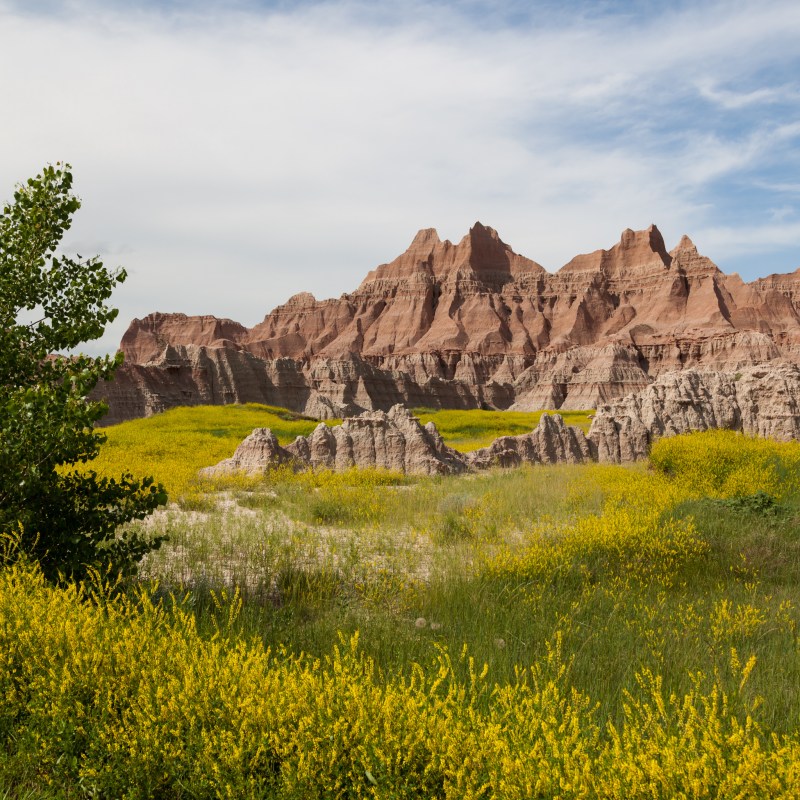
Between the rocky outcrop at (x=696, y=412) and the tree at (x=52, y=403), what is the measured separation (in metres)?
21.7

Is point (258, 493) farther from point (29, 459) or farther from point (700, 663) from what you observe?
point (700, 663)

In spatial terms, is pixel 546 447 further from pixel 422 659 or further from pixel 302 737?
pixel 302 737

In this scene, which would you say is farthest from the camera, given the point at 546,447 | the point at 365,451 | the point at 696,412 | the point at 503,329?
the point at 503,329

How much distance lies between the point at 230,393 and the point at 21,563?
7094 cm

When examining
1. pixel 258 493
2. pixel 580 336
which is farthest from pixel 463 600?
pixel 580 336

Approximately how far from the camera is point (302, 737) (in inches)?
126

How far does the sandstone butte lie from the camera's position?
102 metres

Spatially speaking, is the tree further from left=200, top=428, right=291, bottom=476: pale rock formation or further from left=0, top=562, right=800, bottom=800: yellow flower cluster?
left=200, top=428, right=291, bottom=476: pale rock formation

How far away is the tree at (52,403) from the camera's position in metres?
5.92

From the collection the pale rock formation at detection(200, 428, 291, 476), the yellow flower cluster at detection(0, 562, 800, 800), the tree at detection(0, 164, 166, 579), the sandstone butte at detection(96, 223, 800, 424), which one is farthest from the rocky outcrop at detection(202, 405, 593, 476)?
the sandstone butte at detection(96, 223, 800, 424)

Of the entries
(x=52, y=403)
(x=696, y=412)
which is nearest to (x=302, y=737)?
(x=52, y=403)

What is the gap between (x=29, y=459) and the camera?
595 centimetres

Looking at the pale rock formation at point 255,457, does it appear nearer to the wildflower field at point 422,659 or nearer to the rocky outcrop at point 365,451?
the rocky outcrop at point 365,451

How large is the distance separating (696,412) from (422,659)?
2898 centimetres
